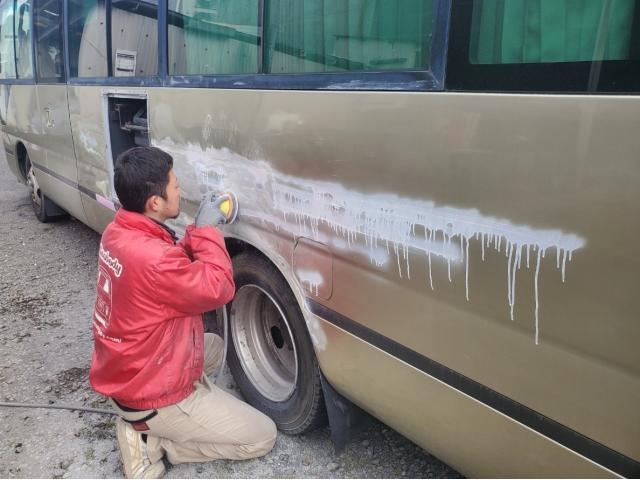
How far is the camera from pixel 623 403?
116 centimetres

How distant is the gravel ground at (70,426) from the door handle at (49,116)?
1.31 m

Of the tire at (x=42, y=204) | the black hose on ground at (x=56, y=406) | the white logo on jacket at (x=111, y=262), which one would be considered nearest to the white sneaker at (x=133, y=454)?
the black hose on ground at (x=56, y=406)

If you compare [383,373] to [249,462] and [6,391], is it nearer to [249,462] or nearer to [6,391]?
[249,462]

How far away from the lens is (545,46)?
1.30 metres

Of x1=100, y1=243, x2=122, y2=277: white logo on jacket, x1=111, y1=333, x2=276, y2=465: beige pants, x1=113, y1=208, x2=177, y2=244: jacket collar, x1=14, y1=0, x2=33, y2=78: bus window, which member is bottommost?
x1=111, y1=333, x2=276, y2=465: beige pants

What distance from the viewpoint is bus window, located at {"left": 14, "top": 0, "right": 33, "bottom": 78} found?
509 cm

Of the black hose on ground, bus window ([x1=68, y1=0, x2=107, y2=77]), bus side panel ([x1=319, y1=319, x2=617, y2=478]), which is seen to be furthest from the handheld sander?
bus window ([x1=68, y1=0, x2=107, y2=77])

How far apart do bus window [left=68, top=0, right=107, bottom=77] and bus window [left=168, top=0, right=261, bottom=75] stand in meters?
1.13

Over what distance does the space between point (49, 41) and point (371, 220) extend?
4078 millimetres

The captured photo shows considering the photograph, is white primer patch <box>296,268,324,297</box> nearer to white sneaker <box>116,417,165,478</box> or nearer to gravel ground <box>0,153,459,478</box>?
gravel ground <box>0,153,459,478</box>

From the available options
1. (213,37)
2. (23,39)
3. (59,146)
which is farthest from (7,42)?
(213,37)

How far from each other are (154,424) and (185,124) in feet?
4.51

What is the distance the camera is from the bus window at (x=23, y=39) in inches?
200

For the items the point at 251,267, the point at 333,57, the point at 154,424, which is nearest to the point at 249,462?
the point at 154,424
